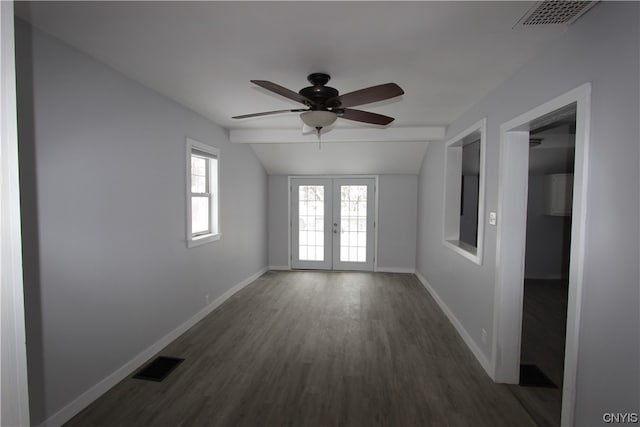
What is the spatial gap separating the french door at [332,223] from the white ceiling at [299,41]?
134 inches

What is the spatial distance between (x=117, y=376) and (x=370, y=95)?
294cm

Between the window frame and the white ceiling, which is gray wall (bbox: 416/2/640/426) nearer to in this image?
the white ceiling

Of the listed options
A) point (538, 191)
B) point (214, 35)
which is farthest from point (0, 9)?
point (538, 191)

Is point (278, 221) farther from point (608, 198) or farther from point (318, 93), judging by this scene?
point (608, 198)

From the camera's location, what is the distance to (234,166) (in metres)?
4.79

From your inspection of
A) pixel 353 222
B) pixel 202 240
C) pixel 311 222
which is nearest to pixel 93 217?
pixel 202 240

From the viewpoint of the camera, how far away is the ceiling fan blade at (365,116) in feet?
8.35

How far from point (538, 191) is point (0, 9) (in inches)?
270

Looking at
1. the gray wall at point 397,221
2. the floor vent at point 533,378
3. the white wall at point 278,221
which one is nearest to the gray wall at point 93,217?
the white wall at point 278,221

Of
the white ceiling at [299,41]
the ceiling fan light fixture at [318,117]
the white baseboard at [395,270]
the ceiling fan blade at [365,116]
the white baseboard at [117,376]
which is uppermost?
the white ceiling at [299,41]

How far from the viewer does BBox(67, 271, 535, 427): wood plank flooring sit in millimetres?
2172

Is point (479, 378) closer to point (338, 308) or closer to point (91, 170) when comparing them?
point (338, 308)

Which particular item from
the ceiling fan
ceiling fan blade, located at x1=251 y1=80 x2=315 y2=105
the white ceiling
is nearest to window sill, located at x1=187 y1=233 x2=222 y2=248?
the white ceiling

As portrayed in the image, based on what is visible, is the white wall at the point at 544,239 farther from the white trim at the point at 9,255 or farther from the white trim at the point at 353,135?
the white trim at the point at 9,255
